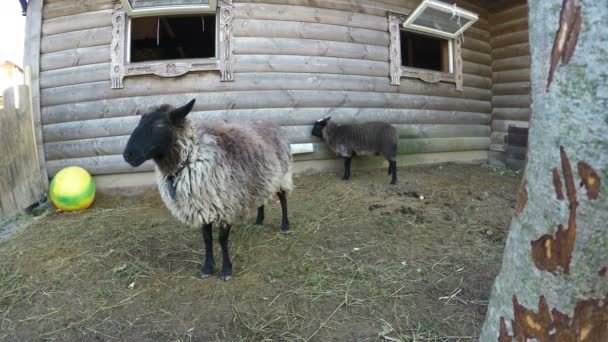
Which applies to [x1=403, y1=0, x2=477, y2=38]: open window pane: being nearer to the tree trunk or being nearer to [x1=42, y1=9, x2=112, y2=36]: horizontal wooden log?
[x1=42, y1=9, x2=112, y2=36]: horizontal wooden log

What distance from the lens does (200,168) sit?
2.93 metres

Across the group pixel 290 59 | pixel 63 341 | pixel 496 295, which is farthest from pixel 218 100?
pixel 496 295

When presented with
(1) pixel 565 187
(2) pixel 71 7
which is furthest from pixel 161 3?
(1) pixel 565 187

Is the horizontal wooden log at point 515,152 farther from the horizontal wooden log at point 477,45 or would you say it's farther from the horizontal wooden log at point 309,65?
the horizontal wooden log at point 309,65

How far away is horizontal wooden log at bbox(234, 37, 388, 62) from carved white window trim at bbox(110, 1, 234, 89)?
240mm

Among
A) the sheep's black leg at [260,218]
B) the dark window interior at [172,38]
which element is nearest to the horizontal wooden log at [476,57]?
the dark window interior at [172,38]

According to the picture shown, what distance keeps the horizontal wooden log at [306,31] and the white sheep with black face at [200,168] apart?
10.9 ft

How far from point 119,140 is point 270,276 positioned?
420 cm

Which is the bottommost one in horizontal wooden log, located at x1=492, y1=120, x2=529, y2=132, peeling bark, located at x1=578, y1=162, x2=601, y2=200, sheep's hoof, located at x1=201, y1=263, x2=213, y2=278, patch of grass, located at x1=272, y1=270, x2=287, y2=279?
patch of grass, located at x1=272, y1=270, x2=287, y2=279

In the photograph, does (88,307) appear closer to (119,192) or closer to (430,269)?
(430,269)

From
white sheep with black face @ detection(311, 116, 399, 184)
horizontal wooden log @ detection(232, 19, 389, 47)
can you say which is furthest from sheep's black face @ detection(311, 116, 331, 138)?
horizontal wooden log @ detection(232, 19, 389, 47)

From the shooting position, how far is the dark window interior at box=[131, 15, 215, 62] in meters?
7.88

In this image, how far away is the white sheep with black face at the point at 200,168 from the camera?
2.77m

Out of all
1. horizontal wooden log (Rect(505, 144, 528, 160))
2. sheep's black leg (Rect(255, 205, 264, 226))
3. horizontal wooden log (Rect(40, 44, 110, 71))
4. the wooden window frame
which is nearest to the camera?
sheep's black leg (Rect(255, 205, 264, 226))
